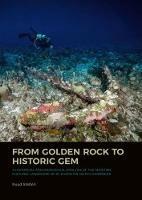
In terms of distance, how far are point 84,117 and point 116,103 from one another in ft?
2.76

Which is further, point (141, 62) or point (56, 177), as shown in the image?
point (141, 62)

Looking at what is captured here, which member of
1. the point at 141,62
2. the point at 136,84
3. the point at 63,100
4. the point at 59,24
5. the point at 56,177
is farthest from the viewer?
the point at 59,24

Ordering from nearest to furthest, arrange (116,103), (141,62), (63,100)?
(116,103) → (63,100) → (141,62)

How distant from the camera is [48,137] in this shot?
5.45 metres

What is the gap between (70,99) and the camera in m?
6.41

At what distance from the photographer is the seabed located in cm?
546

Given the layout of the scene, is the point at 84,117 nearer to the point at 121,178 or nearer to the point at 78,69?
the point at 121,178

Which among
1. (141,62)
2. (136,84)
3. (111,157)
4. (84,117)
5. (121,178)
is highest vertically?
(141,62)

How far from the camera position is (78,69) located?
324 inches

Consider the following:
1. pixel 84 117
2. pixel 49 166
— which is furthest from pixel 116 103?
pixel 49 166

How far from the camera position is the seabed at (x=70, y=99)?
17.9 ft

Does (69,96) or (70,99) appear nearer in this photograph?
(70,99)

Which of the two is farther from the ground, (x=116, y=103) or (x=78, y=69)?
(x=78, y=69)

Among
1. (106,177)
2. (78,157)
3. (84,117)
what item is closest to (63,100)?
(84,117)
